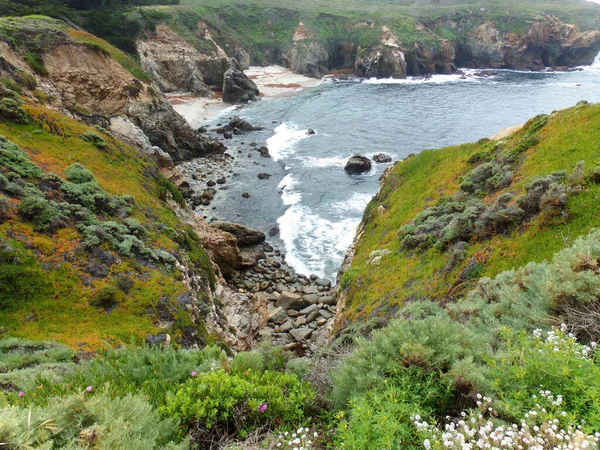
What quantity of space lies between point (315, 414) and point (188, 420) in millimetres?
2224

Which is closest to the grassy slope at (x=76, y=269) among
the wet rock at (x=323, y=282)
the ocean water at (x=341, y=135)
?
the wet rock at (x=323, y=282)

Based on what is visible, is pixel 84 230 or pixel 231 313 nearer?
pixel 84 230

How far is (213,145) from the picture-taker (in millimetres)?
49125

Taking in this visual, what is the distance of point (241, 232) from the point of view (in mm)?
30594

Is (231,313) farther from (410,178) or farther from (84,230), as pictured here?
(410,178)

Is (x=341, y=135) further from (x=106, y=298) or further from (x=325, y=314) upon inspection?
(x=106, y=298)

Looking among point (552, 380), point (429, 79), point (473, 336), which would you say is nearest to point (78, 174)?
point (473, 336)

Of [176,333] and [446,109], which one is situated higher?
[446,109]

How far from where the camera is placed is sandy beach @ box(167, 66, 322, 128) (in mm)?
66731

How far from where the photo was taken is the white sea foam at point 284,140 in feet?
170

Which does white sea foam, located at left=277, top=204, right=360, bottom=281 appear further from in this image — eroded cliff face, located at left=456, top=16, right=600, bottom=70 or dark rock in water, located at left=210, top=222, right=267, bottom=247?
eroded cliff face, located at left=456, top=16, right=600, bottom=70

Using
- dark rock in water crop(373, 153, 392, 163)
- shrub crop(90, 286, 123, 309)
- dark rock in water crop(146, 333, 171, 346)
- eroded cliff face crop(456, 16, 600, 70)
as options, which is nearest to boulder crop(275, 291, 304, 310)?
dark rock in water crop(146, 333, 171, 346)

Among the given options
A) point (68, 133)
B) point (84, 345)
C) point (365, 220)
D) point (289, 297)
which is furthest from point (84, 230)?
point (365, 220)

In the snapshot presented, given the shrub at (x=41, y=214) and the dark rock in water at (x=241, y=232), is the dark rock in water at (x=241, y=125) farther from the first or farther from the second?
the shrub at (x=41, y=214)
